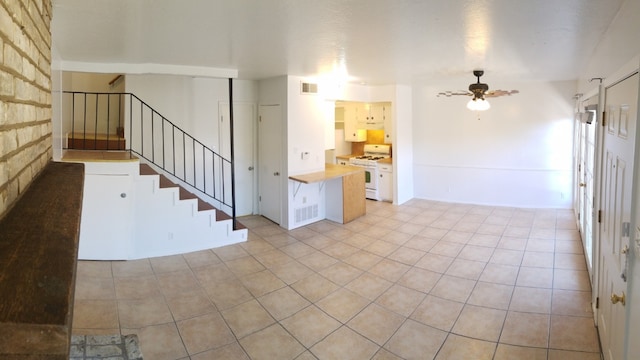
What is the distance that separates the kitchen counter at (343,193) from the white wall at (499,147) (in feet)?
6.77

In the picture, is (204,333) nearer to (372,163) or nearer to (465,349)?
(465,349)

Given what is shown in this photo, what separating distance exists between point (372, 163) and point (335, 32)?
17.0 feet

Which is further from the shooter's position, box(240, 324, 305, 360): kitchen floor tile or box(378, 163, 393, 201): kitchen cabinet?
box(378, 163, 393, 201): kitchen cabinet

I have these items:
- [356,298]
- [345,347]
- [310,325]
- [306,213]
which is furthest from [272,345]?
[306,213]

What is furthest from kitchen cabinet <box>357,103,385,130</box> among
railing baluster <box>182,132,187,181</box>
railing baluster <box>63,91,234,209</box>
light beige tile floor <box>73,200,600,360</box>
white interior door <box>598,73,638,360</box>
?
white interior door <box>598,73,638,360</box>

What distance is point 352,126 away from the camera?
27.9ft

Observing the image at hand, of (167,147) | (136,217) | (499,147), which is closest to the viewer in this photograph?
(136,217)

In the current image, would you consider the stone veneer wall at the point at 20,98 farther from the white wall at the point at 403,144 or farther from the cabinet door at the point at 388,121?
the cabinet door at the point at 388,121

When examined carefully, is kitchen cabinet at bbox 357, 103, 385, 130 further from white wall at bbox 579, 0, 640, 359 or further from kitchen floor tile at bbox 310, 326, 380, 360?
kitchen floor tile at bbox 310, 326, 380, 360

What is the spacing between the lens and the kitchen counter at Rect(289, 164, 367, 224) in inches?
249

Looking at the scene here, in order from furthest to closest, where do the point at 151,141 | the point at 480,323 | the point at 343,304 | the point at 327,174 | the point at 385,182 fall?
the point at 385,182 < the point at 327,174 < the point at 151,141 < the point at 343,304 < the point at 480,323

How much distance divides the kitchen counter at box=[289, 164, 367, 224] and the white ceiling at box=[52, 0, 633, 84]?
2161 millimetres

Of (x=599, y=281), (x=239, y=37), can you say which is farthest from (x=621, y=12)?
(x=239, y=37)

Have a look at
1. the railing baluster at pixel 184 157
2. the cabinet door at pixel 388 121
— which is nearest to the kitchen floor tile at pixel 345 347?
the railing baluster at pixel 184 157
